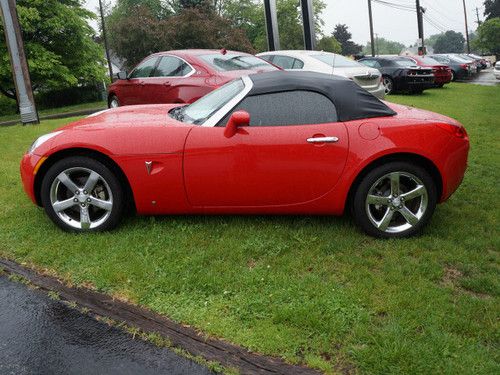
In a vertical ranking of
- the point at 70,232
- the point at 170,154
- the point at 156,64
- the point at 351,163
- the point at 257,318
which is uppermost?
the point at 156,64

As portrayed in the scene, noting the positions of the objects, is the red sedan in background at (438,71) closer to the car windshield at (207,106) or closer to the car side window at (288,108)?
the car windshield at (207,106)

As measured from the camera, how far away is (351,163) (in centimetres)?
387

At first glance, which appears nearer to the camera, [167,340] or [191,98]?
[167,340]

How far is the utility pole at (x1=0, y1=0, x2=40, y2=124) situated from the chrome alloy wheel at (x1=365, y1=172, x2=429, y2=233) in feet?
28.5

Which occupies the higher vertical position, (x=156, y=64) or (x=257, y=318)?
(x=156, y=64)

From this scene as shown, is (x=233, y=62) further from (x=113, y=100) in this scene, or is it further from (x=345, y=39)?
(x=345, y=39)

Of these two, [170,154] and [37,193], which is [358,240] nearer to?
[170,154]

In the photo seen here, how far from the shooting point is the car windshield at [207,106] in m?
4.17

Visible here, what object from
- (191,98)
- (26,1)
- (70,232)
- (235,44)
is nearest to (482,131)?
(191,98)

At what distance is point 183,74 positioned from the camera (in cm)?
767

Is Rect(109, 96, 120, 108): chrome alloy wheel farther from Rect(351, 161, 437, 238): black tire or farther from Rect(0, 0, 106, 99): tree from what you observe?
Rect(0, 0, 106, 99): tree

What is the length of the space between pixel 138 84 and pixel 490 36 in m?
72.3

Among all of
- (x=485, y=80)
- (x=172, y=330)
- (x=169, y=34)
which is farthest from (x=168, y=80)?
(x=169, y=34)

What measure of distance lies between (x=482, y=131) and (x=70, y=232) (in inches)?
284
